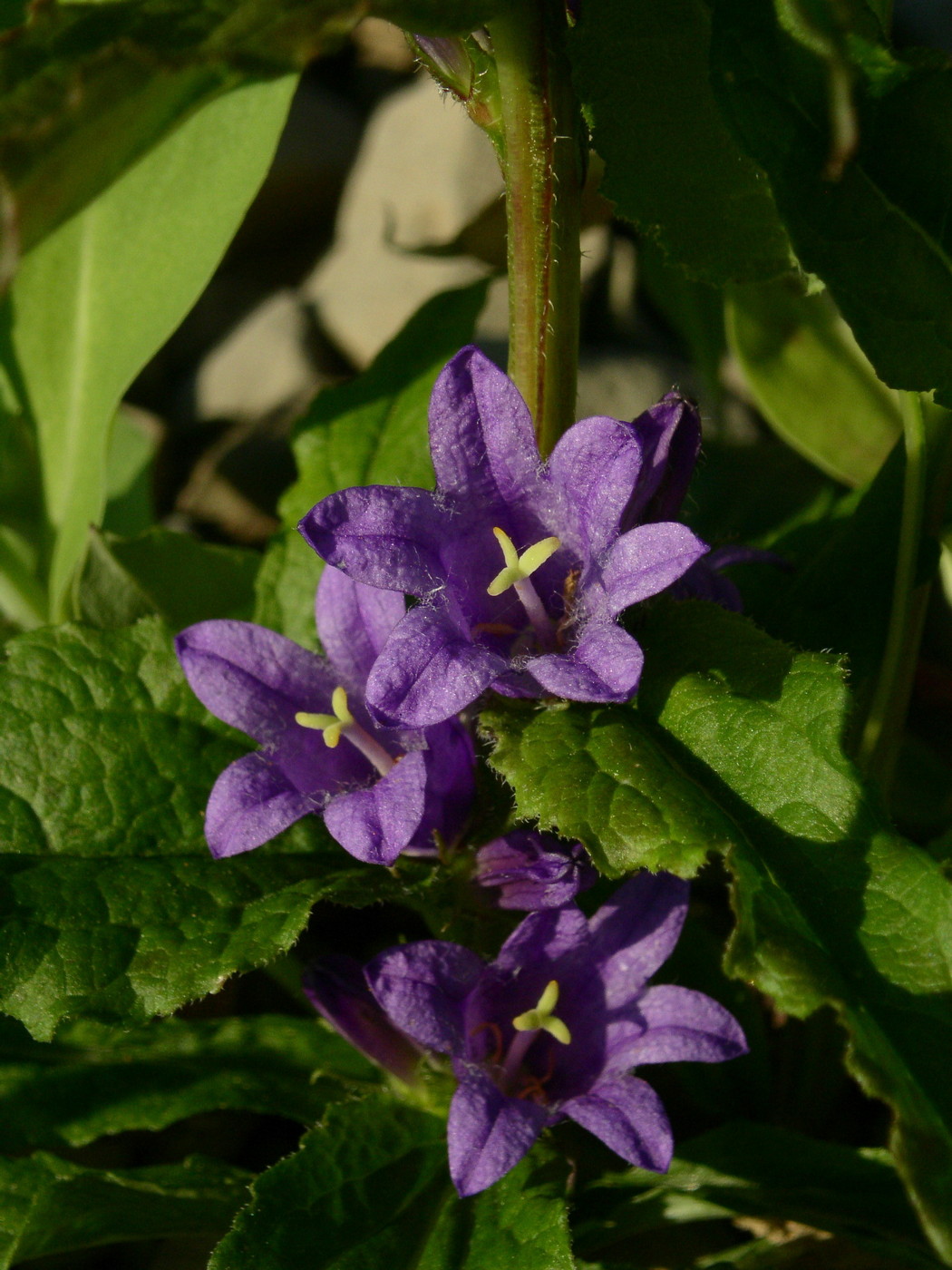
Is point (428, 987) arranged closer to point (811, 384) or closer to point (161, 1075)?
point (161, 1075)

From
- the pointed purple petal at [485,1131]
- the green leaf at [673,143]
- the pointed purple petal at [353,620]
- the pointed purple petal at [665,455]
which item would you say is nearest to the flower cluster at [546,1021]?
the pointed purple petal at [485,1131]

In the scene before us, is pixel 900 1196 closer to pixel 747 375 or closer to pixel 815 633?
pixel 815 633

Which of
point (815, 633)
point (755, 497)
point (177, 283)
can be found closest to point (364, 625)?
point (815, 633)

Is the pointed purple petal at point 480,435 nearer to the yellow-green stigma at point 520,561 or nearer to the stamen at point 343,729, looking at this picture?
the yellow-green stigma at point 520,561

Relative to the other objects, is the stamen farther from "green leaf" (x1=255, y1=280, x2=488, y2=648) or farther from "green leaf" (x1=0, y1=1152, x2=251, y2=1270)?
"green leaf" (x1=0, y1=1152, x2=251, y2=1270)

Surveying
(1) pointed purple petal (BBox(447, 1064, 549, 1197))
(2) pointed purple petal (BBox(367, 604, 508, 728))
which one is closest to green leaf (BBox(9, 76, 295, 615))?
(2) pointed purple petal (BBox(367, 604, 508, 728))

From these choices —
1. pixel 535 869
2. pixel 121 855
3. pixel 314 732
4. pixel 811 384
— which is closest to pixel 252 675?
pixel 314 732

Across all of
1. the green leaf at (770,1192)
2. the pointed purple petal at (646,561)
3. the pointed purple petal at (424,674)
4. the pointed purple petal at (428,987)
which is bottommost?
the green leaf at (770,1192)
